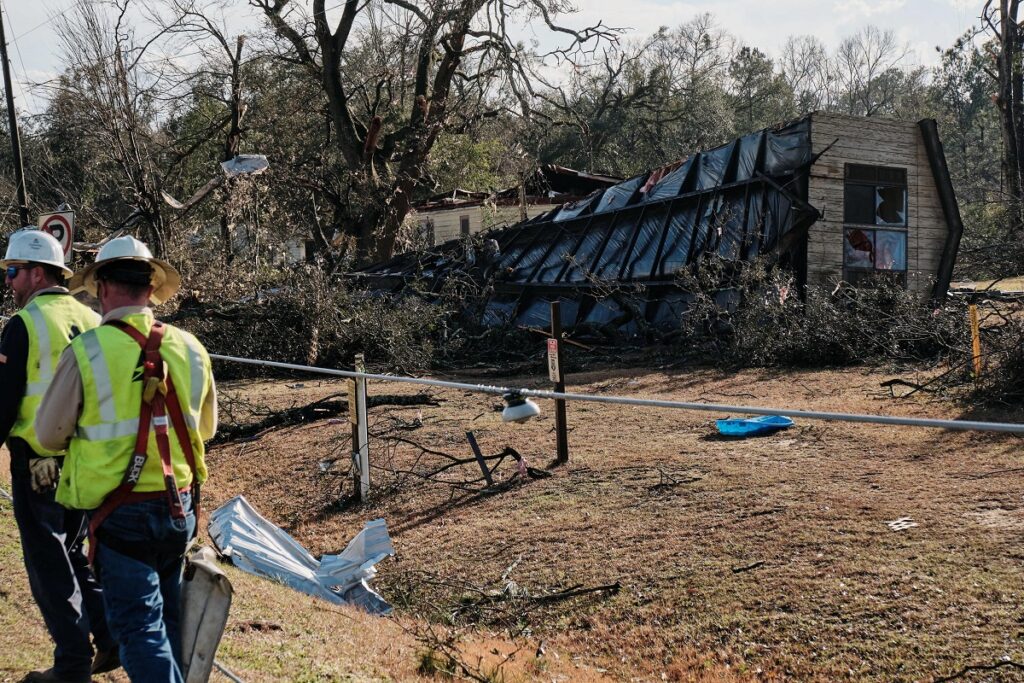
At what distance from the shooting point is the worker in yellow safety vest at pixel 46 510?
371 centimetres

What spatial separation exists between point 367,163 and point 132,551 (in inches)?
963

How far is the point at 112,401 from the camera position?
10.3ft

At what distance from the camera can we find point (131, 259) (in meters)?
3.27

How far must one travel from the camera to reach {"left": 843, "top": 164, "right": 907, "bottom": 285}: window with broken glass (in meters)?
17.2

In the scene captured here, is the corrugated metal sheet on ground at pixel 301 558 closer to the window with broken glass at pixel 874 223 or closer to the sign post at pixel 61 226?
the sign post at pixel 61 226

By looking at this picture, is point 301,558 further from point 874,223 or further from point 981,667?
point 874,223

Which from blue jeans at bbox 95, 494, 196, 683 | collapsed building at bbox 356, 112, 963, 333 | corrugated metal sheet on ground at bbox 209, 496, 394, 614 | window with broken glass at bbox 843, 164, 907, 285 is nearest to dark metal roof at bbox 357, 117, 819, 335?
collapsed building at bbox 356, 112, 963, 333

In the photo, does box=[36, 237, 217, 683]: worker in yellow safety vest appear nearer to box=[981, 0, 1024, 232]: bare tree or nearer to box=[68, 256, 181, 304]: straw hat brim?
box=[68, 256, 181, 304]: straw hat brim

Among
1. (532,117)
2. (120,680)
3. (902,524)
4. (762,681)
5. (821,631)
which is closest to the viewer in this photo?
(120,680)

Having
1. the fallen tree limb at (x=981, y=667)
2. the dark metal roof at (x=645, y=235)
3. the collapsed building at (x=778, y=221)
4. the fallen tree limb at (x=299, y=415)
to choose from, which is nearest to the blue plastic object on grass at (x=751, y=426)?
the fallen tree limb at (x=299, y=415)

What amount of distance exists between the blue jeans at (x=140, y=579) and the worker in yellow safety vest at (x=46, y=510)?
72 cm

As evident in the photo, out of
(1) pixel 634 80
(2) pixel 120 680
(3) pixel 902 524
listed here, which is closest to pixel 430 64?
(1) pixel 634 80

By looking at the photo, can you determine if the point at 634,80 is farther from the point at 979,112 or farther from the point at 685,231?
the point at 685,231

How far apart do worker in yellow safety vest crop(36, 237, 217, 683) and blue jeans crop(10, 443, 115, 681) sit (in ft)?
1.99
